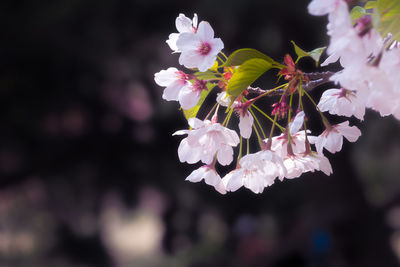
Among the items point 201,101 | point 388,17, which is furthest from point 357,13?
point 201,101

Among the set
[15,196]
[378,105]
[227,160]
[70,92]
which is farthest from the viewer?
[15,196]

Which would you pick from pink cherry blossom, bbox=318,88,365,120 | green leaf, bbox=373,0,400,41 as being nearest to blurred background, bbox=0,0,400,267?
pink cherry blossom, bbox=318,88,365,120

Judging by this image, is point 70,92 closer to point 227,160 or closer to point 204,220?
point 204,220

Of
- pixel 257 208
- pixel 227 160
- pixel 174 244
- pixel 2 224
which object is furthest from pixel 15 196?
pixel 227 160

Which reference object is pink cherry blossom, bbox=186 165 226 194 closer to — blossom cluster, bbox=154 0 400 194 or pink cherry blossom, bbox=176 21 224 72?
blossom cluster, bbox=154 0 400 194

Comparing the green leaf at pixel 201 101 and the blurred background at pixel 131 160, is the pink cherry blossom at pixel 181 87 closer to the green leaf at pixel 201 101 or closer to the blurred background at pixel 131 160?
the green leaf at pixel 201 101

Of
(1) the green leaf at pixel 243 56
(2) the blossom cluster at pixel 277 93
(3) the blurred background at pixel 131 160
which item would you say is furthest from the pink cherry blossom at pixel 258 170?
(3) the blurred background at pixel 131 160

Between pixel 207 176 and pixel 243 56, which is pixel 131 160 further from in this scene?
pixel 243 56
